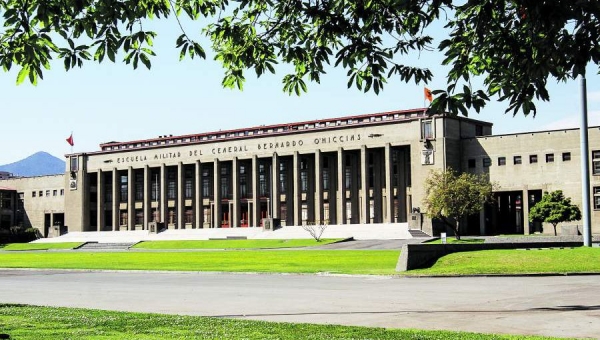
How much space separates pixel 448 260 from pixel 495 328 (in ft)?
64.0

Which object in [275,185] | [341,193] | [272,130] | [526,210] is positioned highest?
[272,130]

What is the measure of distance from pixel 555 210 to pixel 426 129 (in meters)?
21.0

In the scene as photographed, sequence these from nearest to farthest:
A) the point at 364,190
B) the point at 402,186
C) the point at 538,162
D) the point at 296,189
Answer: the point at 538,162
the point at 402,186
the point at 364,190
the point at 296,189

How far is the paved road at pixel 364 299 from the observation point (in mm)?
13914

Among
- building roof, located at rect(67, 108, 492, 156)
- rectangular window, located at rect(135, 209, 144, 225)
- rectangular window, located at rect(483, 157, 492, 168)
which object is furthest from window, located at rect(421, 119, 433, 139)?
rectangular window, located at rect(135, 209, 144, 225)

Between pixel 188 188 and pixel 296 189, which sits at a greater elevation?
pixel 188 188

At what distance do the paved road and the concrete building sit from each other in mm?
57865

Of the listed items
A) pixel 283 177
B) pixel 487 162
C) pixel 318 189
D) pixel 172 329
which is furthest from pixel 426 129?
pixel 172 329

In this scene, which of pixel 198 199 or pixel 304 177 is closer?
pixel 304 177

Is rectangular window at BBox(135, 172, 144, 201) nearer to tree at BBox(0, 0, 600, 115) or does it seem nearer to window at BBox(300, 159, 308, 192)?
window at BBox(300, 159, 308, 192)

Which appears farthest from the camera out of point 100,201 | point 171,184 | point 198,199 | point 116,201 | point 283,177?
point 100,201

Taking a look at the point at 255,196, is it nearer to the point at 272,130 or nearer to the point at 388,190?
the point at 272,130

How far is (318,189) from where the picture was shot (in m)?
102

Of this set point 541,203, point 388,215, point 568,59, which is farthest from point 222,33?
point 388,215
